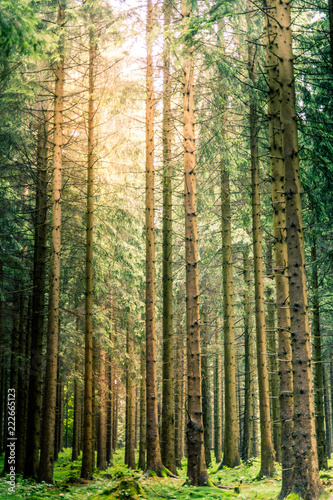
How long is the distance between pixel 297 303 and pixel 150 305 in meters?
5.92

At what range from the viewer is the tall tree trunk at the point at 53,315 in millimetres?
11000

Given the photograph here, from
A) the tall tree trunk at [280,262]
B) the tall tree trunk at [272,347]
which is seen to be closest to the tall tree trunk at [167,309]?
the tall tree trunk at [280,262]

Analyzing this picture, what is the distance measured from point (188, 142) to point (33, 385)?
8510mm

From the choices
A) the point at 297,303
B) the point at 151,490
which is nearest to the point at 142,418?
the point at 151,490

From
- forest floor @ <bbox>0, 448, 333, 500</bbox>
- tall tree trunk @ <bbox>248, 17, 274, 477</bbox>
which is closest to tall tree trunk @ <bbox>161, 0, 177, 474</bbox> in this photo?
forest floor @ <bbox>0, 448, 333, 500</bbox>

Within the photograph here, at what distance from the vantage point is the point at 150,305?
12.4 metres

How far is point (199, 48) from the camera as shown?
10633 millimetres

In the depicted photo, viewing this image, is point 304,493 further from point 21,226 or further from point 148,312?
point 21,226

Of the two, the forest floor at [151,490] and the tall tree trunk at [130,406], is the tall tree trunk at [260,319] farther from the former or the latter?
the tall tree trunk at [130,406]

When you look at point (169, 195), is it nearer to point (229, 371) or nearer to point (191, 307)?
point (191, 307)

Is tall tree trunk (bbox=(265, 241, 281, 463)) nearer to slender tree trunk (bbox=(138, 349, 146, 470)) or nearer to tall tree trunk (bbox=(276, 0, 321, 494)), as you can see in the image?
slender tree trunk (bbox=(138, 349, 146, 470))

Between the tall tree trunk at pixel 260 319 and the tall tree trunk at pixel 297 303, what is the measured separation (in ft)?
14.5

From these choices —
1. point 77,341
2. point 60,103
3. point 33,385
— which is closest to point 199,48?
point 60,103

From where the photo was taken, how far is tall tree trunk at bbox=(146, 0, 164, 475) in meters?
11.3
